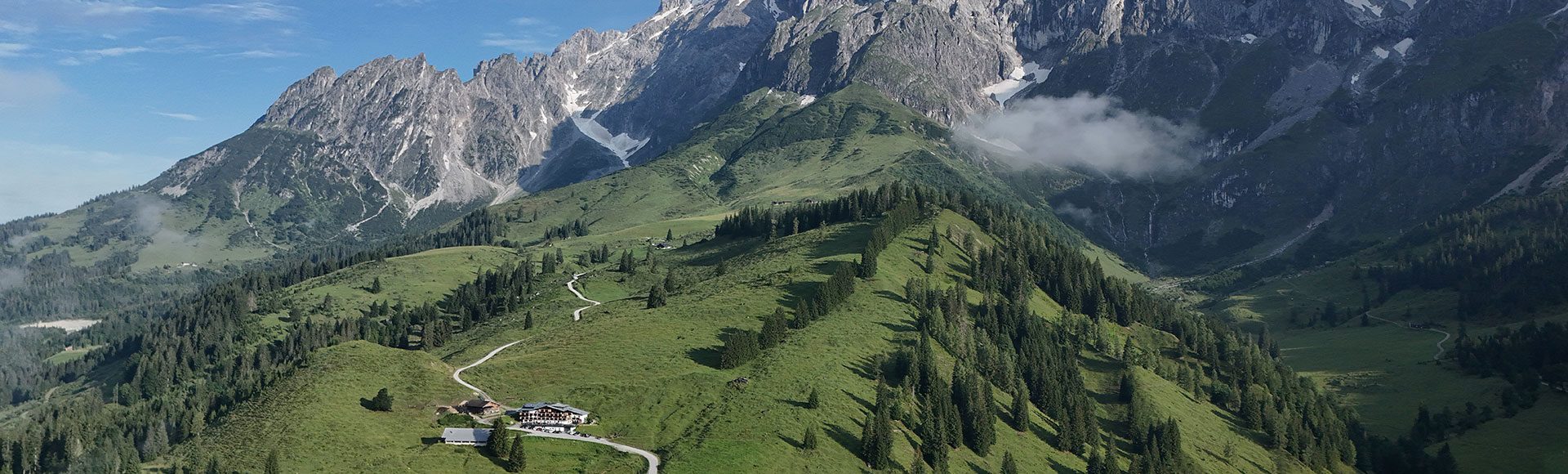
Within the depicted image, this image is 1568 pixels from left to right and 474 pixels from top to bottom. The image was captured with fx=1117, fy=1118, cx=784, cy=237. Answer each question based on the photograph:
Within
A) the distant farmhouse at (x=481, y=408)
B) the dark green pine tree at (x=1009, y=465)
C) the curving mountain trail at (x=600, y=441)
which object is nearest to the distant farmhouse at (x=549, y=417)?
the curving mountain trail at (x=600, y=441)

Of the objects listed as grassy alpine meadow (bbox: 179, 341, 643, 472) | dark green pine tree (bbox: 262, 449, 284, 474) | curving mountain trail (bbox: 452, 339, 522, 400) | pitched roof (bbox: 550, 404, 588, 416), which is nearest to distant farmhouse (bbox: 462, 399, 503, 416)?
grassy alpine meadow (bbox: 179, 341, 643, 472)

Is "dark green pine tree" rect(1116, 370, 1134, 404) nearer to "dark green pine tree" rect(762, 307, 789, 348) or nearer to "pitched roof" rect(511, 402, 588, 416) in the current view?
"dark green pine tree" rect(762, 307, 789, 348)

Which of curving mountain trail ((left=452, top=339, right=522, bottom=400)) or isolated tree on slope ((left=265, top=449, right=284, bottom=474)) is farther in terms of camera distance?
curving mountain trail ((left=452, top=339, right=522, bottom=400))

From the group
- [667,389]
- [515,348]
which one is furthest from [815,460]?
[515,348]

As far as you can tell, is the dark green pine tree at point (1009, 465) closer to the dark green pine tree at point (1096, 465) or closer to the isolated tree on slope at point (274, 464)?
the dark green pine tree at point (1096, 465)

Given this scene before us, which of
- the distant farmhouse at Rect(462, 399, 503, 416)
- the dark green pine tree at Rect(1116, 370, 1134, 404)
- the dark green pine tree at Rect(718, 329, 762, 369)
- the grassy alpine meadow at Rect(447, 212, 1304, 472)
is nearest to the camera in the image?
the grassy alpine meadow at Rect(447, 212, 1304, 472)

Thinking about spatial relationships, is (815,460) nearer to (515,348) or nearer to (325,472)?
(325,472)

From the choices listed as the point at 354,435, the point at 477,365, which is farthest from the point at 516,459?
the point at 477,365
